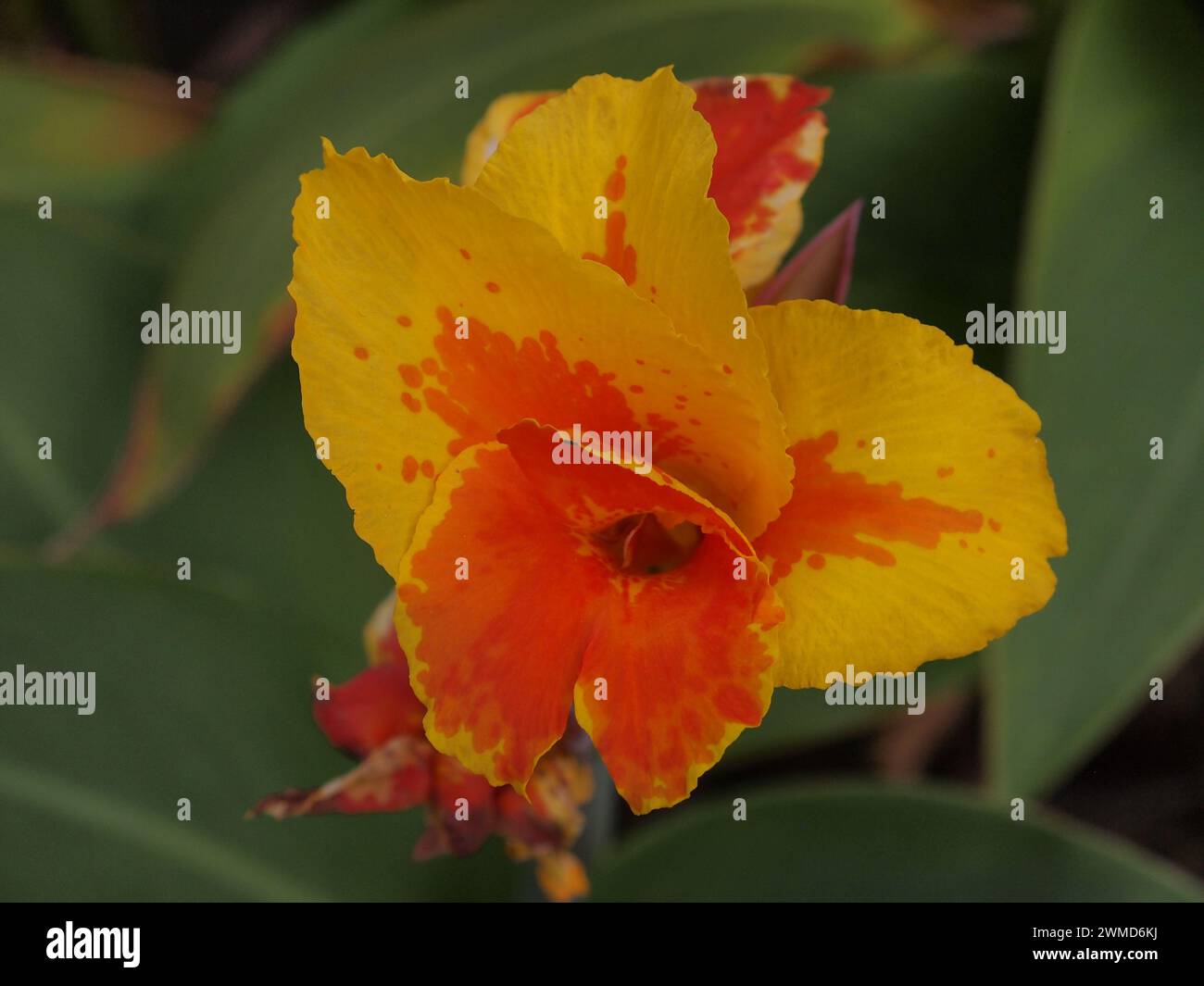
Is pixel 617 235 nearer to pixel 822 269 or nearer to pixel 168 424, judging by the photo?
pixel 822 269

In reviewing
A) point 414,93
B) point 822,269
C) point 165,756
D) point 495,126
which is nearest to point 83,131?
point 414,93

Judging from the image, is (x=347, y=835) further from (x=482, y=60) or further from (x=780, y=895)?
(x=482, y=60)

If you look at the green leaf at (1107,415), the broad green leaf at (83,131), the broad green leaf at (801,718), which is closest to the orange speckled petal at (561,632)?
the green leaf at (1107,415)

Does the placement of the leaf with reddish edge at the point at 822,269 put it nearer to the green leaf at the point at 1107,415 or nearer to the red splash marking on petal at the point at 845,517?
the red splash marking on petal at the point at 845,517

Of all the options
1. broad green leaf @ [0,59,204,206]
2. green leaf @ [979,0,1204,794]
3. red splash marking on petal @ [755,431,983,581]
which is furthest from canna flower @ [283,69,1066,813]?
broad green leaf @ [0,59,204,206]

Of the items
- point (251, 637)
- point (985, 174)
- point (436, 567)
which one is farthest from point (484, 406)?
point (985, 174)
